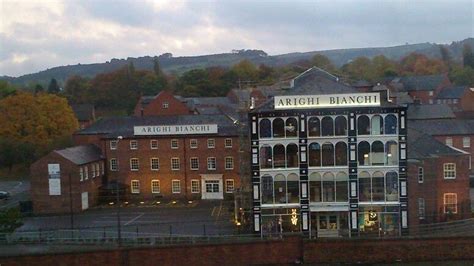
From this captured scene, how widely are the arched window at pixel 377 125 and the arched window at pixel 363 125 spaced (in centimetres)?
27

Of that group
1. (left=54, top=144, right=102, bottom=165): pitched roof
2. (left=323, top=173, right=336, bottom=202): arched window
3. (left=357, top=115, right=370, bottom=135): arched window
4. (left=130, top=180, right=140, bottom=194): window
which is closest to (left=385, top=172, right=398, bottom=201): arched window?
(left=357, top=115, right=370, bottom=135): arched window

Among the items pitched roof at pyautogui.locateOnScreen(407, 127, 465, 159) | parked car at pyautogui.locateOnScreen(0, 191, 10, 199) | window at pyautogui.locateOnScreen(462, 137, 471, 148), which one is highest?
pitched roof at pyautogui.locateOnScreen(407, 127, 465, 159)

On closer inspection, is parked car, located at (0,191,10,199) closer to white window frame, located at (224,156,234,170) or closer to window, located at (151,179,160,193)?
window, located at (151,179,160,193)

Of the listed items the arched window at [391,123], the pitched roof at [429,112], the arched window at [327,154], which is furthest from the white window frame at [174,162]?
the pitched roof at [429,112]

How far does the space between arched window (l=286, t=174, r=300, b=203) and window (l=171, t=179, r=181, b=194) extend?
13361 millimetres

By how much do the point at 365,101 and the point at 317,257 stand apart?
25.8 feet

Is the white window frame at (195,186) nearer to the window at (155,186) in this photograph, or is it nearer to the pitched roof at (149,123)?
the window at (155,186)

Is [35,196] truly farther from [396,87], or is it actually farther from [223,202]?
[396,87]

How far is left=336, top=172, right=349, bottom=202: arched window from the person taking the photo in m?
28.0

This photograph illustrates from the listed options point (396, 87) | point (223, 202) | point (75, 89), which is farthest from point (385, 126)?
point (75, 89)

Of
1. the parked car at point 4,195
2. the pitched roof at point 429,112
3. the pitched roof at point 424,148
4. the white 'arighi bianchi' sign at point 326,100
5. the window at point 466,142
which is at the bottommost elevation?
the parked car at point 4,195

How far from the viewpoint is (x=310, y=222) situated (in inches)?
1105

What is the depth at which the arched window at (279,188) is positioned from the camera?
28.1 m

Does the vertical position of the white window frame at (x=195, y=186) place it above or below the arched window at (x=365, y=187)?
Result: below
